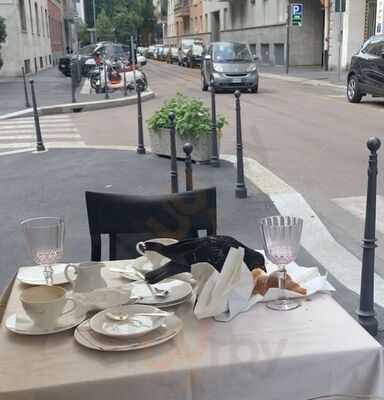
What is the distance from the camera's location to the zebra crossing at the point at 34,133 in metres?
11.4

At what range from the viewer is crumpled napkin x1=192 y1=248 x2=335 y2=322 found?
2035 mm

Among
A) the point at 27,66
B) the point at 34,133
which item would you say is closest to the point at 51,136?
the point at 34,133

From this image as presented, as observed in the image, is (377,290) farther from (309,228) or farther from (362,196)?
(362,196)

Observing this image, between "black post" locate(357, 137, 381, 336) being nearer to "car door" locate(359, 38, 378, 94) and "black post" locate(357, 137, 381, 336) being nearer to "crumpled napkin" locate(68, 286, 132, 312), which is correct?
"crumpled napkin" locate(68, 286, 132, 312)

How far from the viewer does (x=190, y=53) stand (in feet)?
140

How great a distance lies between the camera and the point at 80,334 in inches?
76.0

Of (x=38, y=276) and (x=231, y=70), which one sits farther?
(x=231, y=70)

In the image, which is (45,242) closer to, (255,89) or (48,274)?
(48,274)

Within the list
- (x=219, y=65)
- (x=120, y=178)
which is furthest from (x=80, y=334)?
(x=219, y=65)

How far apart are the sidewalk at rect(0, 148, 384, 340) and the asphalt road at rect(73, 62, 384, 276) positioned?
0.75 metres

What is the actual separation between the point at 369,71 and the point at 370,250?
12879 mm

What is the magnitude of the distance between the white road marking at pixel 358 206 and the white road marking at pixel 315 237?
422 millimetres

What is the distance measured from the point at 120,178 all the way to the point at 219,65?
529 inches

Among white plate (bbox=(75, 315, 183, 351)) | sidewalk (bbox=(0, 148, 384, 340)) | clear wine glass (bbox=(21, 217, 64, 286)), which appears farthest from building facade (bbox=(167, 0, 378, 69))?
white plate (bbox=(75, 315, 183, 351))
